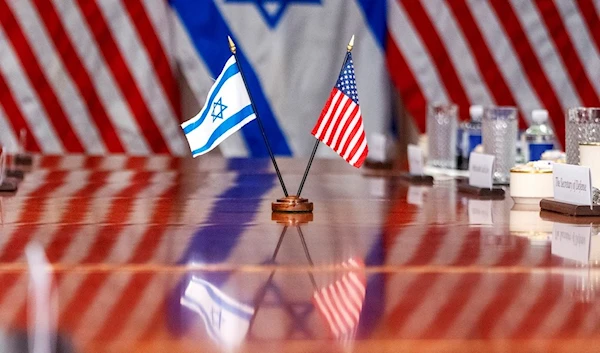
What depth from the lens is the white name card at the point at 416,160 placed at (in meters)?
3.33

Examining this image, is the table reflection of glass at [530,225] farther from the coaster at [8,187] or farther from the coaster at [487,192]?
the coaster at [8,187]

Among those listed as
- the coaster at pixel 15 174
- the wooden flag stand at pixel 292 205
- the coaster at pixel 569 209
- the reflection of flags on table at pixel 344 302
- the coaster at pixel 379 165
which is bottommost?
the reflection of flags on table at pixel 344 302

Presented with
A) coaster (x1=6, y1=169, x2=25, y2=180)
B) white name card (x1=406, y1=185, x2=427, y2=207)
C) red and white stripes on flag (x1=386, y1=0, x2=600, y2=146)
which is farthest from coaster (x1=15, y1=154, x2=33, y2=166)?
red and white stripes on flag (x1=386, y1=0, x2=600, y2=146)

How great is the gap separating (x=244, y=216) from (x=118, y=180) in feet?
3.40

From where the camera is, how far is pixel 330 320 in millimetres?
1348

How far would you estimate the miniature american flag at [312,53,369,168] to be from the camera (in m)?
2.45

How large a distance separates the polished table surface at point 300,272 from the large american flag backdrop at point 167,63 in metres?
2.50

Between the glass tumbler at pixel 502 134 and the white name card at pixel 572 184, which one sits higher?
the glass tumbler at pixel 502 134

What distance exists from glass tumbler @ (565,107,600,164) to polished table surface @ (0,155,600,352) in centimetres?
19

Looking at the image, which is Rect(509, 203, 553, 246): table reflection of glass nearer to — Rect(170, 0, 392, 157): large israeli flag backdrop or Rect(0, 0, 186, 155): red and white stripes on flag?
Rect(170, 0, 392, 157): large israeli flag backdrop

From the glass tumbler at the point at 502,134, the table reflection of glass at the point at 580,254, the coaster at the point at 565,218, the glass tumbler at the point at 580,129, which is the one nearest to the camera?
the table reflection of glass at the point at 580,254

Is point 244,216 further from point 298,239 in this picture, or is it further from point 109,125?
point 109,125

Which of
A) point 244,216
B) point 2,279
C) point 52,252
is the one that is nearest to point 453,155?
point 244,216

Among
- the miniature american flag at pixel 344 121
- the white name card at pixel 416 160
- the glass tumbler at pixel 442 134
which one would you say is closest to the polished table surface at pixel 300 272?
the miniature american flag at pixel 344 121
